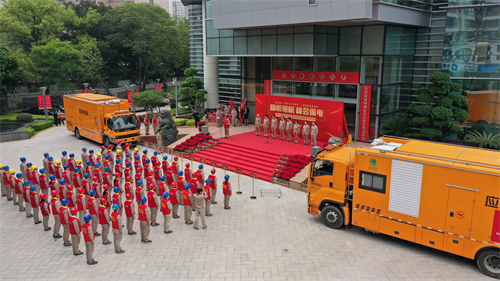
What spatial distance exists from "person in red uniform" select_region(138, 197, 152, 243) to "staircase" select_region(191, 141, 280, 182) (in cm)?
695

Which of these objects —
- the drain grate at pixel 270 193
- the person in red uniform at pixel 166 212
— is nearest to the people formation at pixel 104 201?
the person in red uniform at pixel 166 212

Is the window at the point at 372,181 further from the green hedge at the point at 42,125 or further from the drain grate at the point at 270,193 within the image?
the green hedge at the point at 42,125

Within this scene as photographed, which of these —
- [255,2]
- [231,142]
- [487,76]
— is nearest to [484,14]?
[487,76]

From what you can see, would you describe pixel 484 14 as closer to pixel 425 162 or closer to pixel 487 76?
pixel 487 76

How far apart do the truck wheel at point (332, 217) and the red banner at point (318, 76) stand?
11342 mm

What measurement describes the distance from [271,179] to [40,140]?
18.0m

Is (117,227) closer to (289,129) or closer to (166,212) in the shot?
(166,212)

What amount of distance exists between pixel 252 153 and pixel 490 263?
11.9m

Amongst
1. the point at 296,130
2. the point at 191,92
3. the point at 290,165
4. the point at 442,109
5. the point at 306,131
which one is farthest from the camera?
the point at 191,92

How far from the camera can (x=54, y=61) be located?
3694cm

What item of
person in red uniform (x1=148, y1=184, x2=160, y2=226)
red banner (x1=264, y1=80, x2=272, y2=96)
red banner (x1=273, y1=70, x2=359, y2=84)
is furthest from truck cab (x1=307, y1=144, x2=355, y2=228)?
red banner (x1=264, y1=80, x2=272, y2=96)

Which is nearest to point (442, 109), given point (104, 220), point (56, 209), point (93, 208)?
point (104, 220)

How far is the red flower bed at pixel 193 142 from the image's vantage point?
20.9 metres

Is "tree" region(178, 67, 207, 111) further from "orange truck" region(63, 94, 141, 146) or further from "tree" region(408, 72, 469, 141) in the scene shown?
"tree" region(408, 72, 469, 141)
